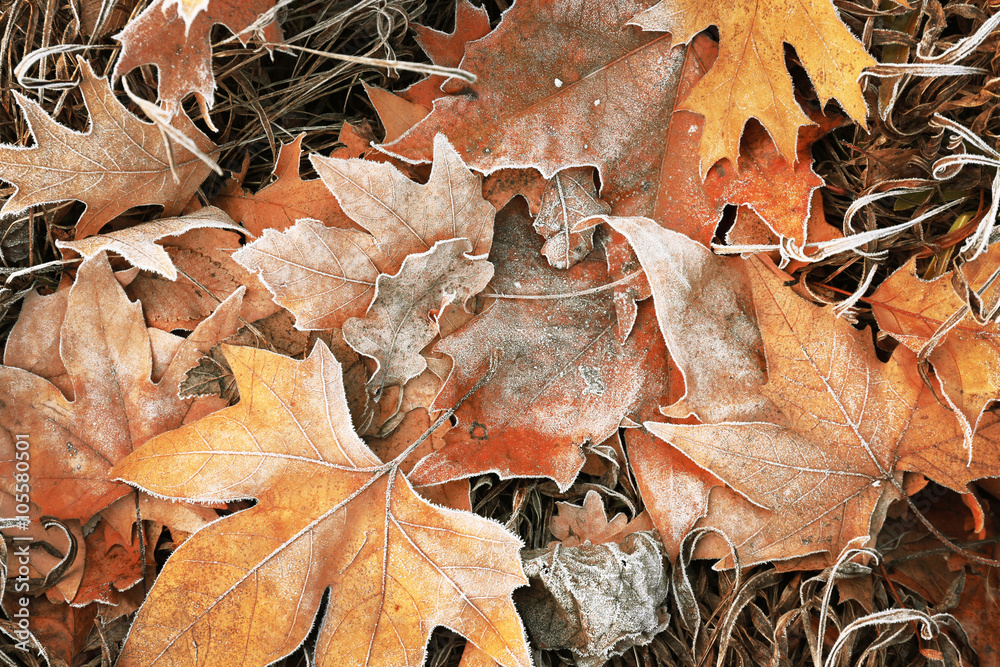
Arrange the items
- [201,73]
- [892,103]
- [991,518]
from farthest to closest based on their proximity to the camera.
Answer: [991,518] → [892,103] → [201,73]

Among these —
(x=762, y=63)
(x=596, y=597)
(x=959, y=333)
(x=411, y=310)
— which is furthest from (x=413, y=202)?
(x=959, y=333)

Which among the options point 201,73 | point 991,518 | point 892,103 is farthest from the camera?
point 991,518

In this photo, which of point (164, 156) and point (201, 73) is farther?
point (164, 156)

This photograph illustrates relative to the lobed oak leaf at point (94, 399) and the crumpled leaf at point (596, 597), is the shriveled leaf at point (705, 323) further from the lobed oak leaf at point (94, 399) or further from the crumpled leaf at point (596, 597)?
the lobed oak leaf at point (94, 399)

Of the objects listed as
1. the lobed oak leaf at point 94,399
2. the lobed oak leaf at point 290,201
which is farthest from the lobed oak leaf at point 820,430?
the lobed oak leaf at point 94,399

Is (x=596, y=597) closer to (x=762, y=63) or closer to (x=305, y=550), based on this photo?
(x=305, y=550)

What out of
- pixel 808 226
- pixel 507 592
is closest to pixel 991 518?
pixel 808 226

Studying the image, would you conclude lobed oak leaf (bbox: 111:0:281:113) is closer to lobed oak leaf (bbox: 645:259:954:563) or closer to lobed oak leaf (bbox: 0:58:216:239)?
lobed oak leaf (bbox: 0:58:216:239)

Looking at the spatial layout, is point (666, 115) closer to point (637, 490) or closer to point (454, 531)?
point (637, 490)
